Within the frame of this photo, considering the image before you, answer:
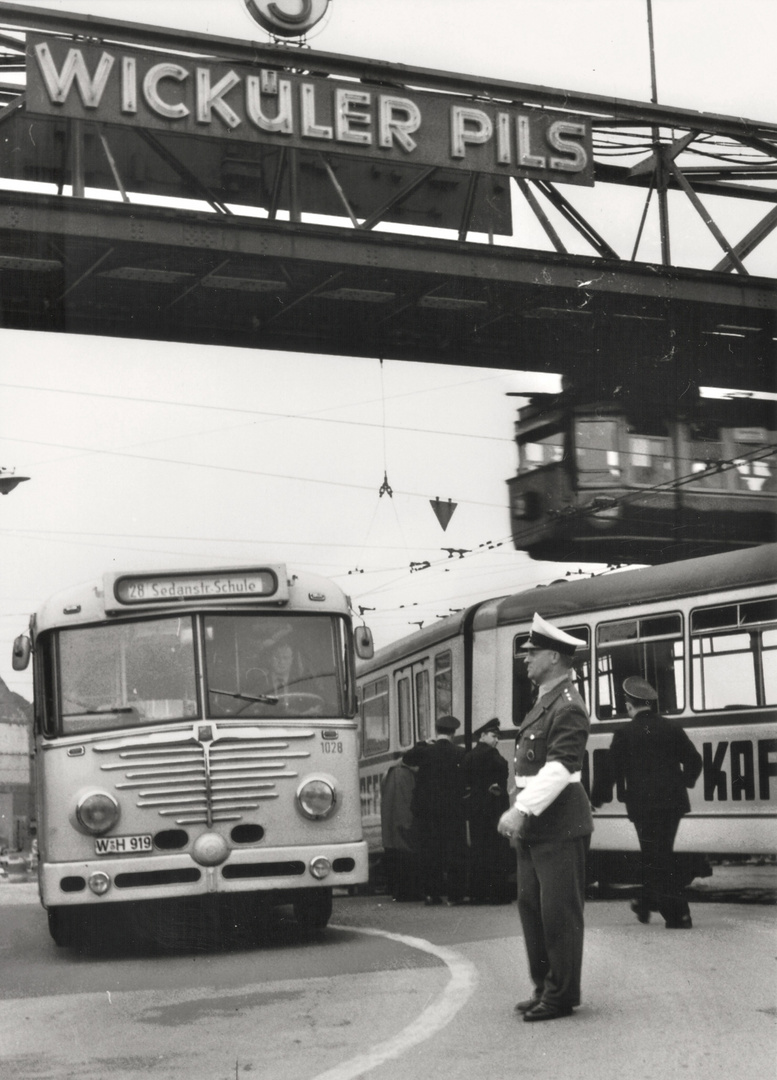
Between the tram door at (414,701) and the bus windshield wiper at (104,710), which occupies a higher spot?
the bus windshield wiper at (104,710)

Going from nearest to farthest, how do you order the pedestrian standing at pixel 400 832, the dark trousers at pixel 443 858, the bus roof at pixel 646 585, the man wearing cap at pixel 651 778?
the man wearing cap at pixel 651 778 → the dark trousers at pixel 443 858 → the bus roof at pixel 646 585 → the pedestrian standing at pixel 400 832

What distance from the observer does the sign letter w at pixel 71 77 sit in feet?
46.3

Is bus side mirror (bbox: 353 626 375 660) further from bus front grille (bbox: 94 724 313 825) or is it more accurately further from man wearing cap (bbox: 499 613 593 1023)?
man wearing cap (bbox: 499 613 593 1023)

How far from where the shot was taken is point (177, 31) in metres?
14.2

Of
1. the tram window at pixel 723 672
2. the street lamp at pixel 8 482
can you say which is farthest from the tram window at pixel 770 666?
the street lamp at pixel 8 482

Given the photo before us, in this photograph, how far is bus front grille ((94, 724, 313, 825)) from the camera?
33.5ft

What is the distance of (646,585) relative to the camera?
1460cm

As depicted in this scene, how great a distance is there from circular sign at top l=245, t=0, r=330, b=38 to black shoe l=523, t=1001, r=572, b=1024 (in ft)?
37.0

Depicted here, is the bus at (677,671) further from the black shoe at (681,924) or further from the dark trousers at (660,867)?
the black shoe at (681,924)

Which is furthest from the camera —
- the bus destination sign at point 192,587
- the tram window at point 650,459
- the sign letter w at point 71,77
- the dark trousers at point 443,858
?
the tram window at point 650,459

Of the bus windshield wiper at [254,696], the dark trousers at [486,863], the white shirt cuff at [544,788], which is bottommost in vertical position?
the dark trousers at [486,863]

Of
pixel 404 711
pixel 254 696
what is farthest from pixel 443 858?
pixel 404 711

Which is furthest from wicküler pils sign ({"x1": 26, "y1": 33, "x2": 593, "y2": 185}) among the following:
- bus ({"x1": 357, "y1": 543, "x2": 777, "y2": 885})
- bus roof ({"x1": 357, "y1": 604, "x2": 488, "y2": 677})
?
bus roof ({"x1": 357, "y1": 604, "x2": 488, "y2": 677})

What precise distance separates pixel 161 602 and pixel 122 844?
1.64m
